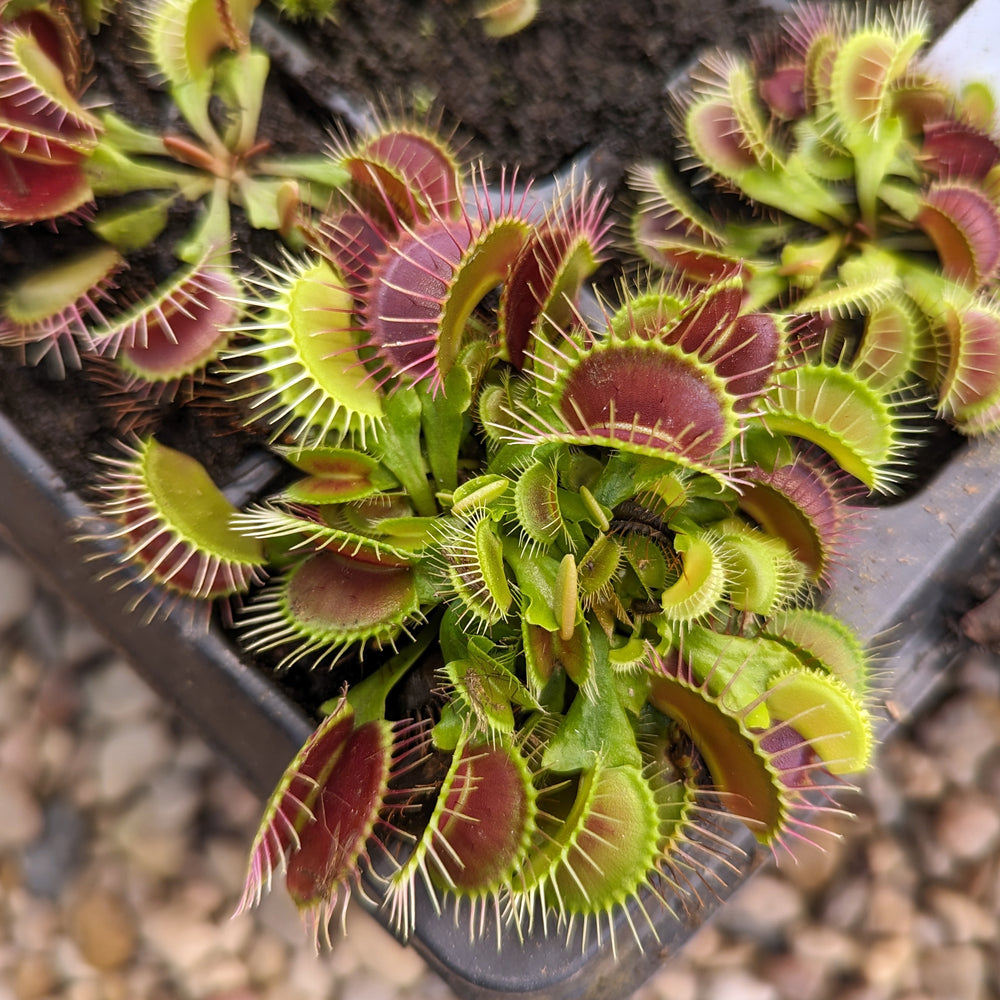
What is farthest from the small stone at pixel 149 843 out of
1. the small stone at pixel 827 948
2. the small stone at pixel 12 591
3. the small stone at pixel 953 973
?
the small stone at pixel 953 973

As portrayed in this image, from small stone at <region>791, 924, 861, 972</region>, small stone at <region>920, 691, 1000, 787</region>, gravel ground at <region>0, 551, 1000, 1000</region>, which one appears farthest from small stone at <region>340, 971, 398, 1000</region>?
small stone at <region>920, 691, 1000, 787</region>

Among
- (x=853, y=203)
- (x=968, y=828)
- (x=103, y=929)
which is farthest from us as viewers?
(x=968, y=828)

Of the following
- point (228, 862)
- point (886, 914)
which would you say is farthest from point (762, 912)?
point (228, 862)

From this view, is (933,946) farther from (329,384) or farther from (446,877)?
(329,384)

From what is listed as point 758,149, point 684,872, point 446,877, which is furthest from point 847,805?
point 758,149

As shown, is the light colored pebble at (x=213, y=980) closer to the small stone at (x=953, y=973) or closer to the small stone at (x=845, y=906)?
the small stone at (x=845, y=906)

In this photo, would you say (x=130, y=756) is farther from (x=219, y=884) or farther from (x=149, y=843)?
(x=219, y=884)
